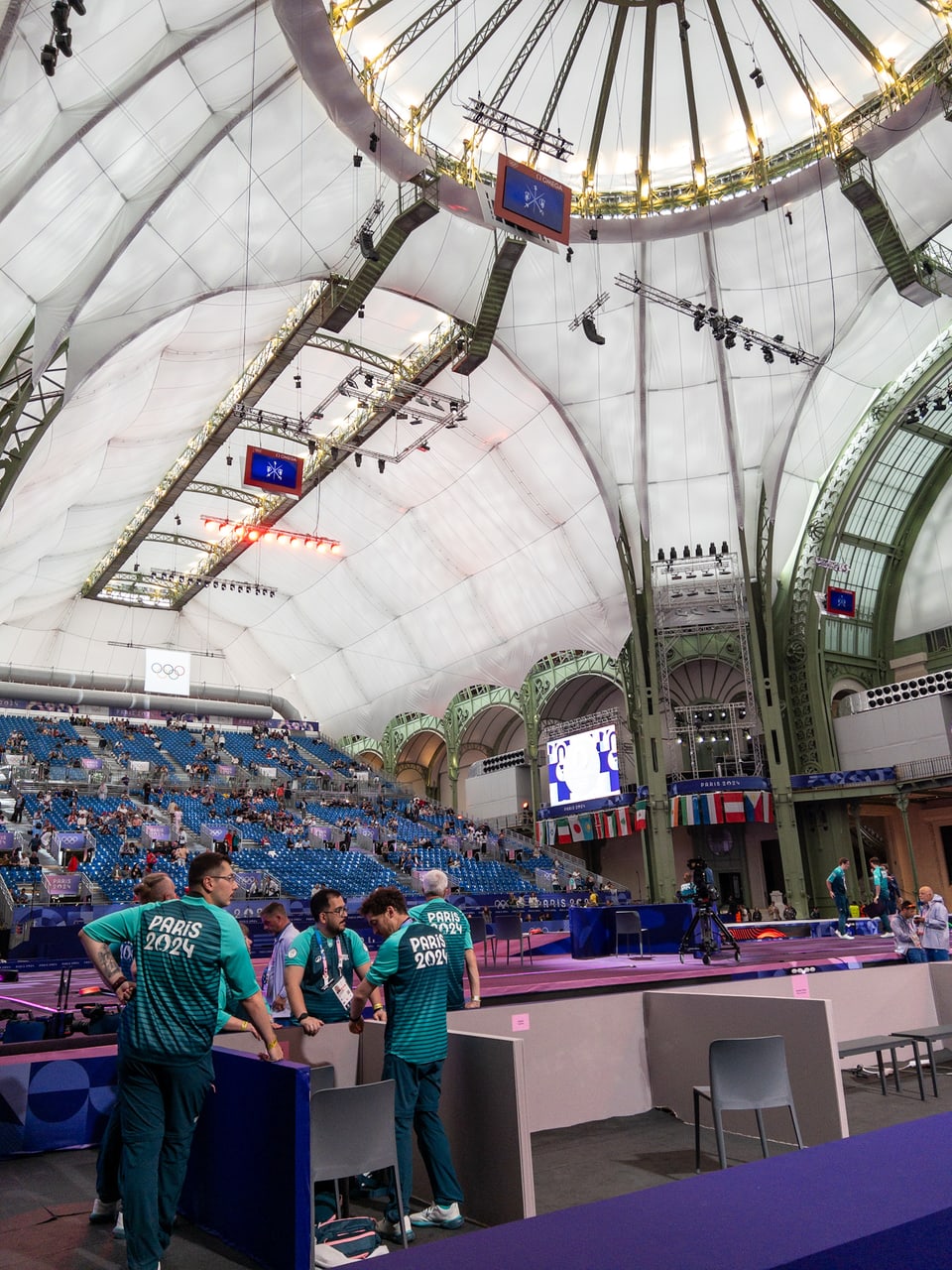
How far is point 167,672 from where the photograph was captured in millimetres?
46250

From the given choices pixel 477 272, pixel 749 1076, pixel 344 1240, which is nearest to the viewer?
pixel 344 1240

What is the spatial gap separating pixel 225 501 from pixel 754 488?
23.8 meters

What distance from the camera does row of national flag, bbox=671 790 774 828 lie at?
32.7 meters

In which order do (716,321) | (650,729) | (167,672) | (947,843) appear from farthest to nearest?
(167,672) < (947,843) < (650,729) < (716,321)

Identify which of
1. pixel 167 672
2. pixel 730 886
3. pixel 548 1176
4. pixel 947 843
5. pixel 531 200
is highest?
pixel 531 200

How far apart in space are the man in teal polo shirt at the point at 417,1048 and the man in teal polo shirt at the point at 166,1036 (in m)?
1.02

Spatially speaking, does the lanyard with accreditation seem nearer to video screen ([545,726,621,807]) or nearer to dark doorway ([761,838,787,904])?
video screen ([545,726,621,807])

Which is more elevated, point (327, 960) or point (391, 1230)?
point (327, 960)

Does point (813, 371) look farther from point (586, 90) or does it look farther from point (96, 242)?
point (96, 242)

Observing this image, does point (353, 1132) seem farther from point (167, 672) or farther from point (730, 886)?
point (167, 672)

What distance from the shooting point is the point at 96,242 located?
18.6m

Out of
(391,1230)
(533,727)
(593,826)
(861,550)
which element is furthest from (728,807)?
(391,1230)

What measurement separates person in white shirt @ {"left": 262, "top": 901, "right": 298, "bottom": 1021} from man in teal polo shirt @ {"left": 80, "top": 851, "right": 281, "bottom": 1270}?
101 inches

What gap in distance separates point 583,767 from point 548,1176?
32.2 m
